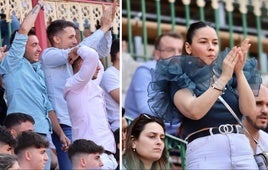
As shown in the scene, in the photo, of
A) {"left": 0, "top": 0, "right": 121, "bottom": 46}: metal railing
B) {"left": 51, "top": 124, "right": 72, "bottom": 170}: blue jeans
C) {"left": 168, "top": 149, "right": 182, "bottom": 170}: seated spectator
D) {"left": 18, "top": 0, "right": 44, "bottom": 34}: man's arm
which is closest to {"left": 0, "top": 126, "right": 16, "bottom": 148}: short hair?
{"left": 51, "top": 124, "right": 72, "bottom": 170}: blue jeans

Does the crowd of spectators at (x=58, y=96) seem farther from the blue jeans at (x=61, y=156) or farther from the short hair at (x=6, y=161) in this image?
the short hair at (x=6, y=161)

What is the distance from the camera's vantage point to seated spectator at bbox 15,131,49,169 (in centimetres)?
611

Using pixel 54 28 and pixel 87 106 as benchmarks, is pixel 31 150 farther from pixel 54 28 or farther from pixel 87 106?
pixel 54 28

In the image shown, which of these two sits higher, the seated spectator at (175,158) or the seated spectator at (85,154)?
the seated spectator at (85,154)

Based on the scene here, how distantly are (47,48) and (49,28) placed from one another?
0.13 meters

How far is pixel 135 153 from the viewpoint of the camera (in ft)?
20.9

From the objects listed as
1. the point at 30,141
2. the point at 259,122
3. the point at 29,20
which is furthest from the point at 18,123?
the point at 259,122

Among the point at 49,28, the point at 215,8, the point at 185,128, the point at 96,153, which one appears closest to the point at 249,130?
the point at 185,128

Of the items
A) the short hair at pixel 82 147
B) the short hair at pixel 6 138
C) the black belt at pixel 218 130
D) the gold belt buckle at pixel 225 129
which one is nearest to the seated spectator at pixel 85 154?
the short hair at pixel 82 147

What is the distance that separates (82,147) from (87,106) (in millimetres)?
235

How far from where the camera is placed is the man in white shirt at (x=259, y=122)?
6.26m

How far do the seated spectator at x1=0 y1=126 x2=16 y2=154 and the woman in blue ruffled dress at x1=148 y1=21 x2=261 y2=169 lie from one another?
0.76 m

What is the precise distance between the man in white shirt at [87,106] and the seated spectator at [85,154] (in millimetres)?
38

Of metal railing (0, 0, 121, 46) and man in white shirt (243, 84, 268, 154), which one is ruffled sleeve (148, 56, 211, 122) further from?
metal railing (0, 0, 121, 46)
